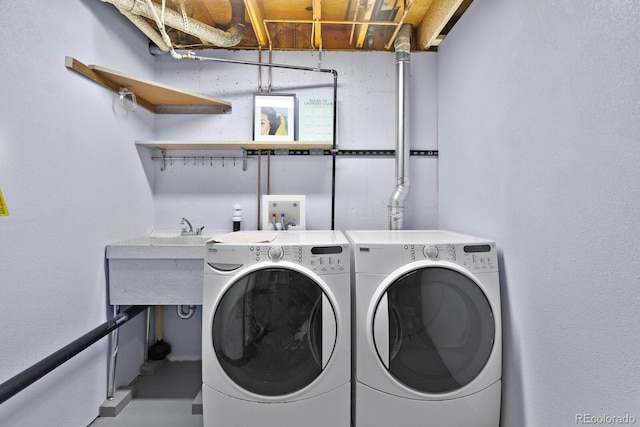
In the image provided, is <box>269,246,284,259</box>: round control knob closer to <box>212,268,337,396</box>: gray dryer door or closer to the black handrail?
<box>212,268,337,396</box>: gray dryer door

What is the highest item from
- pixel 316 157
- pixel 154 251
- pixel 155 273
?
pixel 316 157

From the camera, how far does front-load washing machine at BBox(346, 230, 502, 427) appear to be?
1341 mm

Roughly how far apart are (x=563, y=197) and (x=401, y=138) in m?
1.21

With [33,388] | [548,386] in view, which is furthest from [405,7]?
[33,388]

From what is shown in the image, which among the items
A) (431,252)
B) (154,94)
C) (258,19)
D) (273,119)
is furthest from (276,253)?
(258,19)

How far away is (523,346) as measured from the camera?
1288mm

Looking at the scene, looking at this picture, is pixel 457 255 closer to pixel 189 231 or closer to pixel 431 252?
pixel 431 252

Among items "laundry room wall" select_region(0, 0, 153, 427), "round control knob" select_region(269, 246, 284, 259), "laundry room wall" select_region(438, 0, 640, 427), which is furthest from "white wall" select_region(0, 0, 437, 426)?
"round control knob" select_region(269, 246, 284, 259)

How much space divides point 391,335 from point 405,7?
1.92 m

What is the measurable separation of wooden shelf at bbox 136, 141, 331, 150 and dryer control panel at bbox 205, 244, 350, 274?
89 centimetres

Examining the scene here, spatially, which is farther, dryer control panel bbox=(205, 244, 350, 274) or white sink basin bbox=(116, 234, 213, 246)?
white sink basin bbox=(116, 234, 213, 246)

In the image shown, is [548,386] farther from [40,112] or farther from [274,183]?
[40,112]

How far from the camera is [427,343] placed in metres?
1.34

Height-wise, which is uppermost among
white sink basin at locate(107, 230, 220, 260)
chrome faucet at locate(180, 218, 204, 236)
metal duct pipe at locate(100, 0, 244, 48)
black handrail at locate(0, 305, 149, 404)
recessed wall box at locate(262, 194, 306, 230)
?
metal duct pipe at locate(100, 0, 244, 48)
